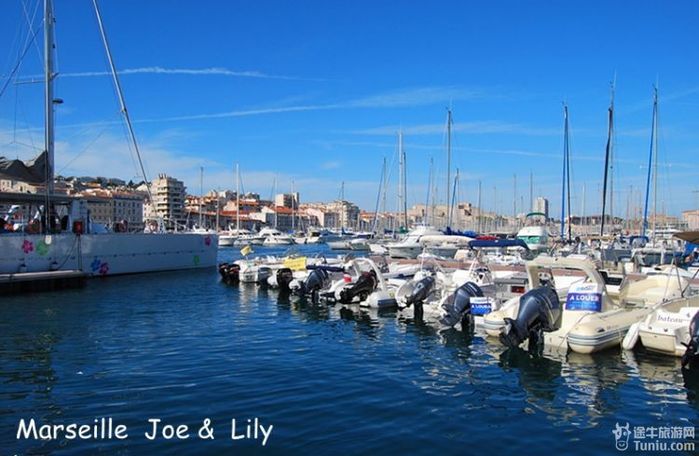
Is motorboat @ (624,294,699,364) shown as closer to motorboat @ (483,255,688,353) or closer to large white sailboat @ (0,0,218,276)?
motorboat @ (483,255,688,353)

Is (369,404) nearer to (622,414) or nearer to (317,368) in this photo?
(317,368)

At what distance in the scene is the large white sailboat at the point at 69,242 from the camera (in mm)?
31922

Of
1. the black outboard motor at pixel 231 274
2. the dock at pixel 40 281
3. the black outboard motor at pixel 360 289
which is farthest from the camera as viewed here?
the black outboard motor at pixel 231 274

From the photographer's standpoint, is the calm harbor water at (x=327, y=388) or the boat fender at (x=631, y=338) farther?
the boat fender at (x=631, y=338)

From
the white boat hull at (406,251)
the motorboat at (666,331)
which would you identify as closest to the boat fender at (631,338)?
the motorboat at (666,331)

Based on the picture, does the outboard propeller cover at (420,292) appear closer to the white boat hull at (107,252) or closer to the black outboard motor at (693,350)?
the black outboard motor at (693,350)

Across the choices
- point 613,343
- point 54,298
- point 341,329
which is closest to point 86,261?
point 54,298

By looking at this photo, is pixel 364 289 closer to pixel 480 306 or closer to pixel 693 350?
pixel 480 306

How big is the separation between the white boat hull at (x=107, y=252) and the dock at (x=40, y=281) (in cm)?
128

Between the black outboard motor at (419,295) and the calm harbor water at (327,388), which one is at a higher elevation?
the black outboard motor at (419,295)

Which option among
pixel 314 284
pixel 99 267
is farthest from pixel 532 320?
pixel 99 267

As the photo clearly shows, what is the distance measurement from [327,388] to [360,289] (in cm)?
1212

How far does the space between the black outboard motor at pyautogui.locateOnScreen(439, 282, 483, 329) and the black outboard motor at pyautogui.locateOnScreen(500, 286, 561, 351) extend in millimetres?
3001

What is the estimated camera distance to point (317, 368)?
1352 centimetres
